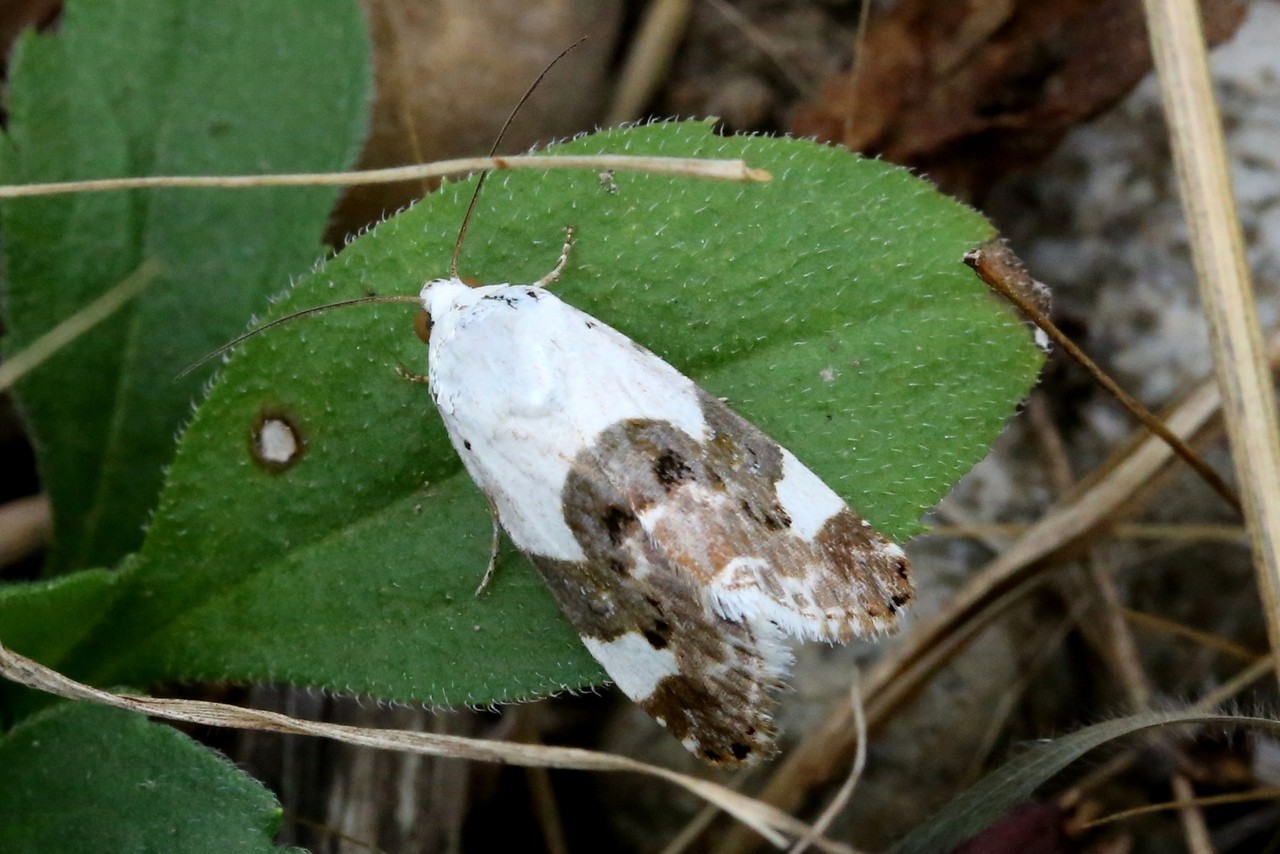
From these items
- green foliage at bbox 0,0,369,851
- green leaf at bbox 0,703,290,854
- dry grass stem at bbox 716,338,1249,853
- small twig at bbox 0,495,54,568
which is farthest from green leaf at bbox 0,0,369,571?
dry grass stem at bbox 716,338,1249,853

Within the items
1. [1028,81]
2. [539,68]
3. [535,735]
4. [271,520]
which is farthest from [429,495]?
[1028,81]

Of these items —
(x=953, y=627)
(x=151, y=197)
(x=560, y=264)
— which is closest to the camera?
(x=560, y=264)

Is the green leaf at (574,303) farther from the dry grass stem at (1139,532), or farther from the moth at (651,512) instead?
the dry grass stem at (1139,532)

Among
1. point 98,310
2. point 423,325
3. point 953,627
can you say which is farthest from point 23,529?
point 953,627

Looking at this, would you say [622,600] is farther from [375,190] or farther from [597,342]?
[375,190]

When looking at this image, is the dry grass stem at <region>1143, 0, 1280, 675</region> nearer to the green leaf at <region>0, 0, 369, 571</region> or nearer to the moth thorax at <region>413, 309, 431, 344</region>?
the moth thorax at <region>413, 309, 431, 344</region>

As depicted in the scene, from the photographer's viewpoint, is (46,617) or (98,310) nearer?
(46,617)

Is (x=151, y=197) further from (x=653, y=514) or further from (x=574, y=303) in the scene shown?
(x=653, y=514)
